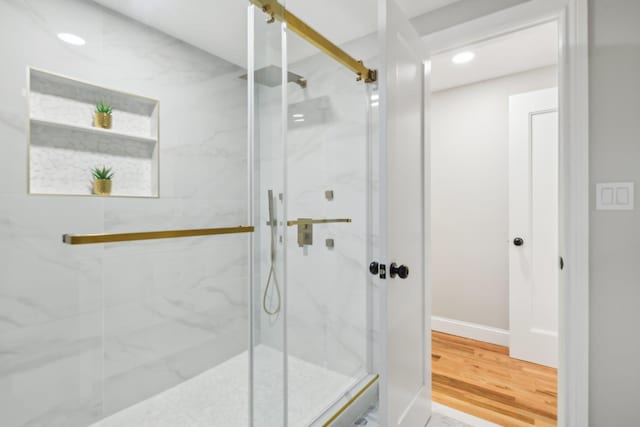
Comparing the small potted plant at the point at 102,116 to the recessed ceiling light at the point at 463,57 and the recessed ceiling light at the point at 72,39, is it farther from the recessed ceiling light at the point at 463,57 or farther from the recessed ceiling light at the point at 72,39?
the recessed ceiling light at the point at 463,57

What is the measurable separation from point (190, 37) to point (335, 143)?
1.00 meters

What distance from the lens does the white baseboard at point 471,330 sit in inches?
107

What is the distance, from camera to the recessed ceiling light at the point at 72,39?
2.92 feet

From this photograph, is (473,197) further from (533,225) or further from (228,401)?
(228,401)

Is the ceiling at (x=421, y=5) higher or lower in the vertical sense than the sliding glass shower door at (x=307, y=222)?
higher

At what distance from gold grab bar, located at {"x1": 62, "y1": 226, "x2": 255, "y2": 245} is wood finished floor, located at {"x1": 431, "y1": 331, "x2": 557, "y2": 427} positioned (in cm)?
175

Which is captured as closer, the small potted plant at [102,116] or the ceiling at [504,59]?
the small potted plant at [102,116]

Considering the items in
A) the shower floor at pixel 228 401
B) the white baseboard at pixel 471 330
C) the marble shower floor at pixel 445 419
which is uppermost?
the shower floor at pixel 228 401

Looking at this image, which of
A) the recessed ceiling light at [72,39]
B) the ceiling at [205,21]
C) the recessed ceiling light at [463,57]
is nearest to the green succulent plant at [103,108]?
the recessed ceiling light at [72,39]

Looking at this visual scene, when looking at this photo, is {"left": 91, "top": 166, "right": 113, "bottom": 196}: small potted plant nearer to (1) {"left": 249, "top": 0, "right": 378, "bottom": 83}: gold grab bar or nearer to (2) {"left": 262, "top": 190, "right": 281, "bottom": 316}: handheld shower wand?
(2) {"left": 262, "top": 190, "right": 281, "bottom": 316}: handheld shower wand

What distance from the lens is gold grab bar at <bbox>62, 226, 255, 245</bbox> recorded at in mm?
916

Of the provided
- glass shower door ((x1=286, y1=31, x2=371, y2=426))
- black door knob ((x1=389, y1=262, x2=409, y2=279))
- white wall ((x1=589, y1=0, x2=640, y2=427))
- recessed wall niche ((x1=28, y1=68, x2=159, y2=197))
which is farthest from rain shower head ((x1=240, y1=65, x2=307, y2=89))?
white wall ((x1=589, y1=0, x2=640, y2=427))

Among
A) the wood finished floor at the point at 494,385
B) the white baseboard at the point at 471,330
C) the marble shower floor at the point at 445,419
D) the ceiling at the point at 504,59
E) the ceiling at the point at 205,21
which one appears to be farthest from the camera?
→ the white baseboard at the point at 471,330

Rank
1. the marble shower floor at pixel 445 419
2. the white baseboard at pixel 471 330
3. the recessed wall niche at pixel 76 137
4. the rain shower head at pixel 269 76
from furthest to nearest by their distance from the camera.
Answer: the white baseboard at pixel 471 330 → the marble shower floor at pixel 445 419 → the rain shower head at pixel 269 76 → the recessed wall niche at pixel 76 137
